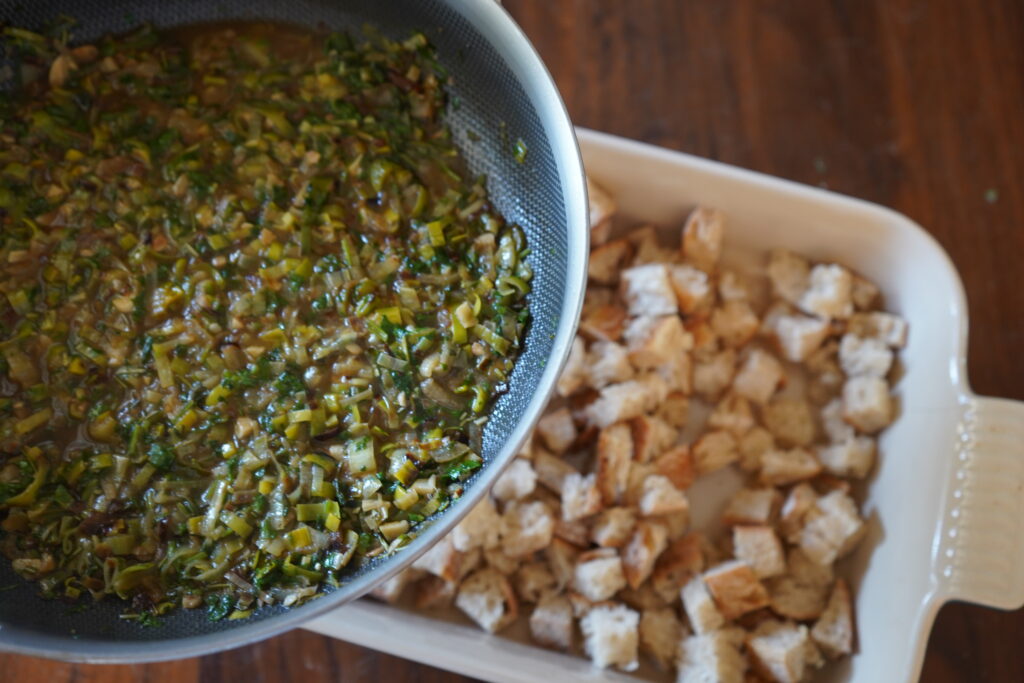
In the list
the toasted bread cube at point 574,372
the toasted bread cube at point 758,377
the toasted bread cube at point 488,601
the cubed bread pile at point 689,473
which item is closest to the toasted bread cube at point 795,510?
the cubed bread pile at point 689,473

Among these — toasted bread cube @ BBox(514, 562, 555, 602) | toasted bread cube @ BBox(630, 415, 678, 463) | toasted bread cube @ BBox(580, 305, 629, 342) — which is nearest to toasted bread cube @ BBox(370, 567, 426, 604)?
toasted bread cube @ BBox(514, 562, 555, 602)

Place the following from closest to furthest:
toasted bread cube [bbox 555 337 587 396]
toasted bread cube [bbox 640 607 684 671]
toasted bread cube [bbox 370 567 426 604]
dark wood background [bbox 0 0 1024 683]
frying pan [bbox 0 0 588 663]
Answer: frying pan [bbox 0 0 588 663]
toasted bread cube [bbox 370 567 426 604]
toasted bread cube [bbox 640 607 684 671]
toasted bread cube [bbox 555 337 587 396]
dark wood background [bbox 0 0 1024 683]

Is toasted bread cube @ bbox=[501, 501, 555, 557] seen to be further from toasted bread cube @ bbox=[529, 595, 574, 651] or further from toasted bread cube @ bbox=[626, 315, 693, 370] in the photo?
toasted bread cube @ bbox=[626, 315, 693, 370]

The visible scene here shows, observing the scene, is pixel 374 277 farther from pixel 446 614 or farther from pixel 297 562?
pixel 446 614

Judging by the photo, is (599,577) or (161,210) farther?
(599,577)

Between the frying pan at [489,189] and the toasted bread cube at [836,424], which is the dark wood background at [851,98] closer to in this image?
the toasted bread cube at [836,424]

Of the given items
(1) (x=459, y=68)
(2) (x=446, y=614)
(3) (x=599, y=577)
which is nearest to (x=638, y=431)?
(3) (x=599, y=577)

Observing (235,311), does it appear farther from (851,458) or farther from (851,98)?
(851,98)
